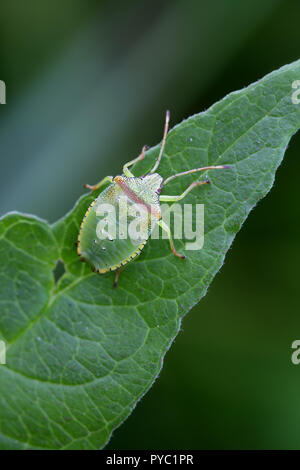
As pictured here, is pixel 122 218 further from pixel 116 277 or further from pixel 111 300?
pixel 111 300

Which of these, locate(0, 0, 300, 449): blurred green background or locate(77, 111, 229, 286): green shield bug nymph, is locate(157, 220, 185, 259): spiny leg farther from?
locate(0, 0, 300, 449): blurred green background

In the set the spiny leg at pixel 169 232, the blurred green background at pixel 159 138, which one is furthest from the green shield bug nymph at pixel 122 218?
the blurred green background at pixel 159 138

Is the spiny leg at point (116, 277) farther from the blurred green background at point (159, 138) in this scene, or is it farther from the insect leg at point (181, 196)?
the blurred green background at point (159, 138)

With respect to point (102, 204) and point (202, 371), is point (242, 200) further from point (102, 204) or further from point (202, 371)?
point (202, 371)

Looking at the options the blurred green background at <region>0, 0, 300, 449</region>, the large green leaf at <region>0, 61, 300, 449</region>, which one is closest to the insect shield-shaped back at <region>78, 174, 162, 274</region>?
the large green leaf at <region>0, 61, 300, 449</region>

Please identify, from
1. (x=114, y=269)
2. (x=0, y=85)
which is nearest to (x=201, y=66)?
(x=0, y=85)

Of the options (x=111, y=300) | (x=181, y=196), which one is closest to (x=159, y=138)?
(x=181, y=196)
